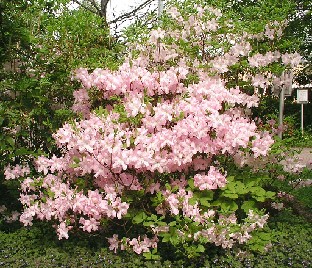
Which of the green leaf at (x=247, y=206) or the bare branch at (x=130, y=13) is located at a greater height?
the bare branch at (x=130, y=13)

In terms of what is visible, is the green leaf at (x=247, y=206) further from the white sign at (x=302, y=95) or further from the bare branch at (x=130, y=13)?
the white sign at (x=302, y=95)

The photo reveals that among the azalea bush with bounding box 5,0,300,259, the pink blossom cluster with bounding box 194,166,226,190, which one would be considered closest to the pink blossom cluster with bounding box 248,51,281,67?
the azalea bush with bounding box 5,0,300,259

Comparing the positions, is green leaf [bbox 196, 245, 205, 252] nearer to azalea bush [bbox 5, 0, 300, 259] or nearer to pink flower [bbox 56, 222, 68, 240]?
azalea bush [bbox 5, 0, 300, 259]

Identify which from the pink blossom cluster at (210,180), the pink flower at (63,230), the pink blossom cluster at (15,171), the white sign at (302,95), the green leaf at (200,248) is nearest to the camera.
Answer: the green leaf at (200,248)

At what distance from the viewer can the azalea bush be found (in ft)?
15.2

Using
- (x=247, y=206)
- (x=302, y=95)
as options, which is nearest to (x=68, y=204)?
(x=247, y=206)

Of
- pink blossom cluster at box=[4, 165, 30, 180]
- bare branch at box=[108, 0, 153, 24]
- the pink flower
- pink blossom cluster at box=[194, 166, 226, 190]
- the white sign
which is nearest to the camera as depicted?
pink blossom cluster at box=[194, 166, 226, 190]

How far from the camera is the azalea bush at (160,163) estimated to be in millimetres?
4645

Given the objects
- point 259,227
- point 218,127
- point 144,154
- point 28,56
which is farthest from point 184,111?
point 28,56

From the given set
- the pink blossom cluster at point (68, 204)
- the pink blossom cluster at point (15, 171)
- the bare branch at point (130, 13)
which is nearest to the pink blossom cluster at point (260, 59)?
the pink blossom cluster at point (68, 204)

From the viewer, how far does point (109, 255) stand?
16.2 feet

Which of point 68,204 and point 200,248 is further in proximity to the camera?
point 68,204

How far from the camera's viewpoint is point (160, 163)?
4.61m

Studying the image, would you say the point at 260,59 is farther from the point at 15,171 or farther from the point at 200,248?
the point at 15,171
